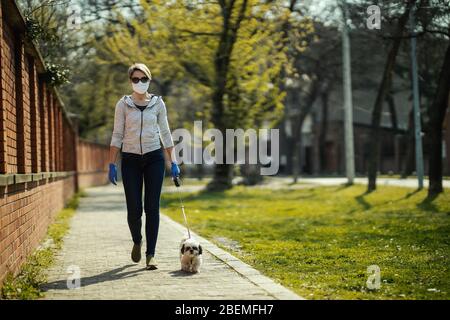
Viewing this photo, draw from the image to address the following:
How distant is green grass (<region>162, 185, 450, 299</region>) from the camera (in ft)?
22.1

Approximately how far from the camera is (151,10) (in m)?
24.5

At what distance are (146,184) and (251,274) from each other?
5.09 feet

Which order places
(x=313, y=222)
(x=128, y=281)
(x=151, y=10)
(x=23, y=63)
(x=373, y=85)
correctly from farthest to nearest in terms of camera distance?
(x=373, y=85) → (x=151, y=10) → (x=313, y=222) → (x=23, y=63) → (x=128, y=281)

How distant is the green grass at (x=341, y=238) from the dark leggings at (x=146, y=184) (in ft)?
Answer: 4.12

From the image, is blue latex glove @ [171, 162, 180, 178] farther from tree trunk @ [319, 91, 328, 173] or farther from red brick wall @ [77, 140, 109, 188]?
tree trunk @ [319, 91, 328, 173]

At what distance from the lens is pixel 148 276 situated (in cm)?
724

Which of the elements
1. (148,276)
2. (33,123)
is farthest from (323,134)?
(148,276)

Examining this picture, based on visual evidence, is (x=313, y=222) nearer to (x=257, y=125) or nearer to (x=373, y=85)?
(x=257, y=125)

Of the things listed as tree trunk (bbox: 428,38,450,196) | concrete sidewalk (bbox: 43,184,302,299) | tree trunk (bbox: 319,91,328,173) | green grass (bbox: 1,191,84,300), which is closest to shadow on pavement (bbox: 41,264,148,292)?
concrete sidewalk (bbox: 43,184,302,299)

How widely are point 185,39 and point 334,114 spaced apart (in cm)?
3891

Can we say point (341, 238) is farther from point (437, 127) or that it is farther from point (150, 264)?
point (437, 127)

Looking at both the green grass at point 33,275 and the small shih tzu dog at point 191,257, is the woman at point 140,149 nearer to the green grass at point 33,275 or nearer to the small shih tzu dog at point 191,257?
the small shih tzu dog at point 191,257
